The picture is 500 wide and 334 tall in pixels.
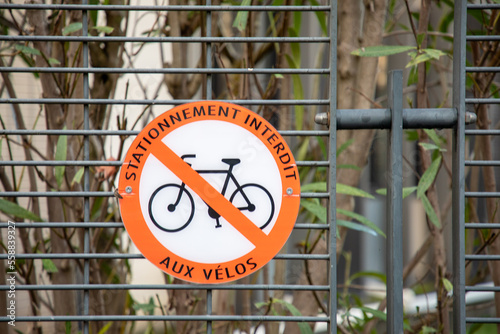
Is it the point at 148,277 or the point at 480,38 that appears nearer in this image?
the point at 480,38

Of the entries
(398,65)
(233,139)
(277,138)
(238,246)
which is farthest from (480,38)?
(398,65)

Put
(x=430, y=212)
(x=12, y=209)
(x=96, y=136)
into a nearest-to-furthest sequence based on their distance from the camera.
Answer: (x=12, y=209) → (x=430, y=212) → (x=96, y=136)

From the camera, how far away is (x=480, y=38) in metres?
1.39

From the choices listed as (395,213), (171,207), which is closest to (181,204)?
(171,207)

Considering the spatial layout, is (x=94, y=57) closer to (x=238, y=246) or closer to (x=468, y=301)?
(x=238, y=246)

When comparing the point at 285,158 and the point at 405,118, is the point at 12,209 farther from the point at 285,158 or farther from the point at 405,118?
the point at 405,118

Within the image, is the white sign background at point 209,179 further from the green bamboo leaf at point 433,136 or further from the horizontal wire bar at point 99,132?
the green bamboo leaf at point 433,136

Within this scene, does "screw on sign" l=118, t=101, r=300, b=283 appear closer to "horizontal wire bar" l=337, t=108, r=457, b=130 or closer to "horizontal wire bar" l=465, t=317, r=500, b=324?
"horizontal wire bar" l=337, t=108, r=457, b=130

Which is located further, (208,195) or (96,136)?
(96,136)

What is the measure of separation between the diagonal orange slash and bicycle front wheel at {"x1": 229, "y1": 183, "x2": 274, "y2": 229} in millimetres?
14

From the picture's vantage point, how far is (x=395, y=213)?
4.35 feet

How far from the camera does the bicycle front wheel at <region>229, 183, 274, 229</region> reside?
135 centimetres

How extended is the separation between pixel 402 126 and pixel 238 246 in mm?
550

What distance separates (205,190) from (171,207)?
4.0 inches
